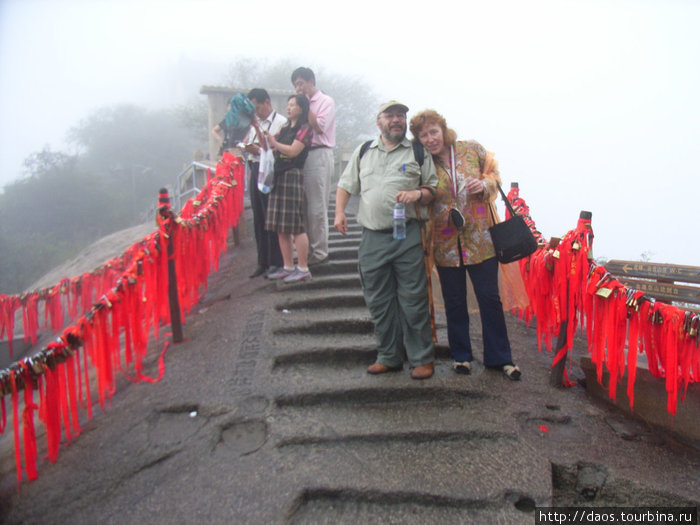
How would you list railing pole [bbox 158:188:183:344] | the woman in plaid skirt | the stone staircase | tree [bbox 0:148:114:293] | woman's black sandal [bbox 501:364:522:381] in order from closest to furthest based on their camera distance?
the stone staircase → woman's black sandal [bbox 501:364:522:381] → railing pole [bbox 158:188:183:344] → the woman in plaid skirt → tree [bbox 0:148:114:293]

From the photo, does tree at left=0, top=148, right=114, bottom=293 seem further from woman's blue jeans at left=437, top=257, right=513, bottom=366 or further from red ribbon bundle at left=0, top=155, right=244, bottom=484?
woman's blue jeans at left=437, top=257, right=513, bottom=366

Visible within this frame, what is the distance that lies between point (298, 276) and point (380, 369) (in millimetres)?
1682

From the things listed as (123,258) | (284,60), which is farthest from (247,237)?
(284,60)

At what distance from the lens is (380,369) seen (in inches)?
122

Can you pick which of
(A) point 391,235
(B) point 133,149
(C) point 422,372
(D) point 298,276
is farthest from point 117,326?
(B) point 133,149

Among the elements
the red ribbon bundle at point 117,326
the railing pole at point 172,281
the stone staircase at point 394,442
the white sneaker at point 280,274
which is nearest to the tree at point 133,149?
the red ribbon bundle at point 117,326

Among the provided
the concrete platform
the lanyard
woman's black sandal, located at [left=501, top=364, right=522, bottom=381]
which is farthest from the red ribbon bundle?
woman's black sandal, located at [left=501, top=364, right=522, bottom=381]

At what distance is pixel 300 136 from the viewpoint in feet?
13.2

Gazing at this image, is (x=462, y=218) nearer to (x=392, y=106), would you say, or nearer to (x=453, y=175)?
(x=453, y=175)

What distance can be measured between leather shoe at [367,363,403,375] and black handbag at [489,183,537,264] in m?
1.08

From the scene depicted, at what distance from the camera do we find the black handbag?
2758 mm

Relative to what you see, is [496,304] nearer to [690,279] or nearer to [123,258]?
[690,279]

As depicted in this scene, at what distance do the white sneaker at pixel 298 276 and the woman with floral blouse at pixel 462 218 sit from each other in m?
1.82

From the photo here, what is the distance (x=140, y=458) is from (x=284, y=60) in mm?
30151
